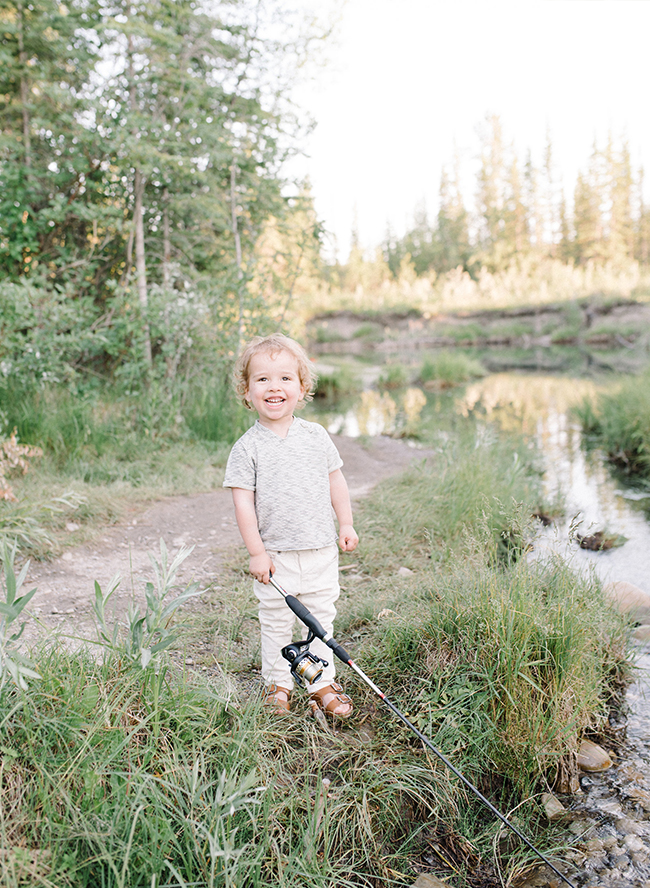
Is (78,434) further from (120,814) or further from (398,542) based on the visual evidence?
(120,814)

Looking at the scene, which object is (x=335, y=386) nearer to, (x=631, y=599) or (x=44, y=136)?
(x=44, y=136)

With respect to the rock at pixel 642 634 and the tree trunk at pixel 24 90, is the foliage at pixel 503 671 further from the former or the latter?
the tree trunk at pixel 24 90

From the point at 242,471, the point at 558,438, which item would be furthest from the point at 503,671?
the point at 558,438

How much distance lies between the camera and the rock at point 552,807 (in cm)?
216

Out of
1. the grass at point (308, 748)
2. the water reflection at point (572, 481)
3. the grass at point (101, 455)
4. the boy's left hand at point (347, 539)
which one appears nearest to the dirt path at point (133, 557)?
the grass at point (101, 455)

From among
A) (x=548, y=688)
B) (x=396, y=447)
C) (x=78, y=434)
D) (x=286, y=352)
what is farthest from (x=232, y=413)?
(x=548, y=688)

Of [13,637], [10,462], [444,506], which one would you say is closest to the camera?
[13,637]

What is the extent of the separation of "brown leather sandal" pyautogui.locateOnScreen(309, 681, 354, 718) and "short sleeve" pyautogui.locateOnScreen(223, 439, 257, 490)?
799mm

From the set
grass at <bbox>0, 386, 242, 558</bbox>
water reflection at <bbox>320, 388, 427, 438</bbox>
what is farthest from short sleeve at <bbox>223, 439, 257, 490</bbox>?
water reflection at <bbox>320, 388, 427, 438</bbox>

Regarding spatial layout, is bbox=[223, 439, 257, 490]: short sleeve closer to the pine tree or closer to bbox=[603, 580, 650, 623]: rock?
bbox=[603, 580, 650, 623]: rock

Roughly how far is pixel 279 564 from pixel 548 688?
3.61 ft

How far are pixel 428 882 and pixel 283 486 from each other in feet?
4.33

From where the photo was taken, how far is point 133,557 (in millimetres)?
3777

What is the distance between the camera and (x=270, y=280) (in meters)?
7.49
